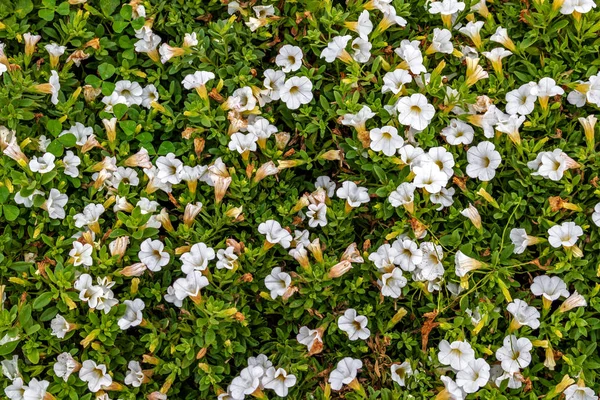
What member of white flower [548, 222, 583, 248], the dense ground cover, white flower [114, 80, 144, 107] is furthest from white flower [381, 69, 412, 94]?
white flower [114, 80, 144, 107]

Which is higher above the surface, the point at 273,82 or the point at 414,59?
the point at 414,59

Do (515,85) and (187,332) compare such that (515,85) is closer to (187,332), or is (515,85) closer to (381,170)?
(381,170)

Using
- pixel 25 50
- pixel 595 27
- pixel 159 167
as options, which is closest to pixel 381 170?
pixel 159 167

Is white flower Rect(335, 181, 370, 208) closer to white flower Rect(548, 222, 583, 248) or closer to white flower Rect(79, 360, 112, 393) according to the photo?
white flower Rect(548, 222, 583, 248)

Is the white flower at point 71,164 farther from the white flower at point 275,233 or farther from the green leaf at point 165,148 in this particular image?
the white flower at point 275,233

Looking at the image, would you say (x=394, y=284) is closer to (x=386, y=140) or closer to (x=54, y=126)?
(x=386, y=140)

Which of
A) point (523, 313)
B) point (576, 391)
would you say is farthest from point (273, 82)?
point (576, 391)
